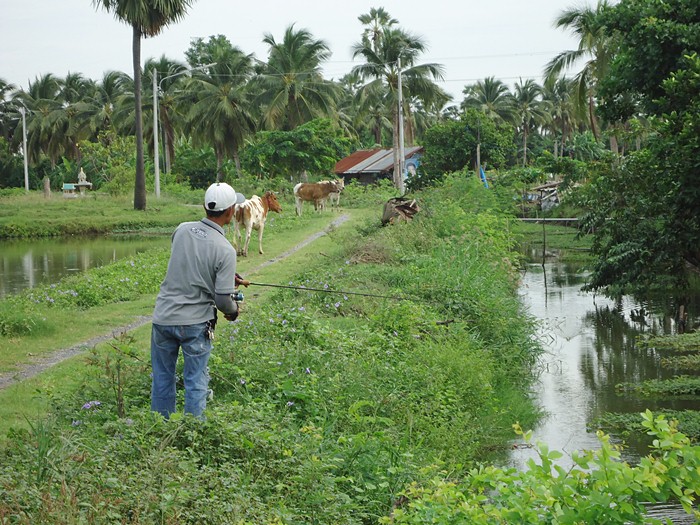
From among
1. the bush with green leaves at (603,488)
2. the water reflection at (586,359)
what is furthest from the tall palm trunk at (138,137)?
the bush with green leaves at (603,488)

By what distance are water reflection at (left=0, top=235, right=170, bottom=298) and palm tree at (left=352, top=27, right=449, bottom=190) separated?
19382 millimetres

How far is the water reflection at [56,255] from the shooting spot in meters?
19.3

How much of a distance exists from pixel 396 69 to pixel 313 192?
18.4m

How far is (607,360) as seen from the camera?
14055 mm

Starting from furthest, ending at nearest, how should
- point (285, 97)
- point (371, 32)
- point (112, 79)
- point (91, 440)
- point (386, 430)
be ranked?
point (112, 79)
point (371, 32)
point (285, 97)
point (386, 430)
point (91, 440)

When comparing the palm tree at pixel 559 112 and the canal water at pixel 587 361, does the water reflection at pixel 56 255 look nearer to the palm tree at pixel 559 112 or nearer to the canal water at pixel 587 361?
the canal water at pixel 587 361

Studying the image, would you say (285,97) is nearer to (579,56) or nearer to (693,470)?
(579,56)

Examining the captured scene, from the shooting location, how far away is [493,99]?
70.2 meters

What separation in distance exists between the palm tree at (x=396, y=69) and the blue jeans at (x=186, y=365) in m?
39.0

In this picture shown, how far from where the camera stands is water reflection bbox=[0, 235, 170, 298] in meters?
19.3

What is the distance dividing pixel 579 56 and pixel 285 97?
1688cm

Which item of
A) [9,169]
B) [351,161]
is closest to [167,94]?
[351,161]

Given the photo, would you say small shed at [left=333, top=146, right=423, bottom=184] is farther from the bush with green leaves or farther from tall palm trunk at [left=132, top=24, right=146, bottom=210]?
the bush with green leaves

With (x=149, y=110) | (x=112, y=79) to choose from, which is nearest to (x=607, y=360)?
(x=149, y=110)
